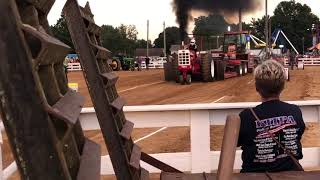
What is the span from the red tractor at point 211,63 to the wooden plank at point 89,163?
76.6ft

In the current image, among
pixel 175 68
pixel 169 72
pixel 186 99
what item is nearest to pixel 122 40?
pixel 169 72

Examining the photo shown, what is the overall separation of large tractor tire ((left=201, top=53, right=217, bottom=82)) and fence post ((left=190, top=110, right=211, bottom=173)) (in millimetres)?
21957

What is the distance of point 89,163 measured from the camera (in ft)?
6.40

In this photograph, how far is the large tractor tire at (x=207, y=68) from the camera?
2672cm

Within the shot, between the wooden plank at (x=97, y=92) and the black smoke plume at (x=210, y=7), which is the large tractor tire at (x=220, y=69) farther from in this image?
the wooden plank at (x=97, y=92)

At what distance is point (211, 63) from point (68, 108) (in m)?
26.1

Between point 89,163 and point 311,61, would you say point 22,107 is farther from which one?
point 311,61

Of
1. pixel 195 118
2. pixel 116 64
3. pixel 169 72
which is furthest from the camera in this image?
pixel 116 64

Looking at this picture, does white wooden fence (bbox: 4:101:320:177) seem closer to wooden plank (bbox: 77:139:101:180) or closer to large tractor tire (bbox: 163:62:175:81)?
wooden plank (bbox: 77:139:101:180)

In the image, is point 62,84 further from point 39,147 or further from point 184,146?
point 184,146

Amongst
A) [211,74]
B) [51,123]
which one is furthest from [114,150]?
[211,74]

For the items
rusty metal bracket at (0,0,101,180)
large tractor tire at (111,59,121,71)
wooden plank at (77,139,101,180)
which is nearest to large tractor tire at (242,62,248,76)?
large tractor tire at (111,59,121,71)

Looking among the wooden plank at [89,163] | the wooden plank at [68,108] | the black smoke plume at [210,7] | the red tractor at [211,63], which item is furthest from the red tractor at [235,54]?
the wooden plank at [68,108]

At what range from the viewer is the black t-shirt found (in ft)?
A: 9.41
